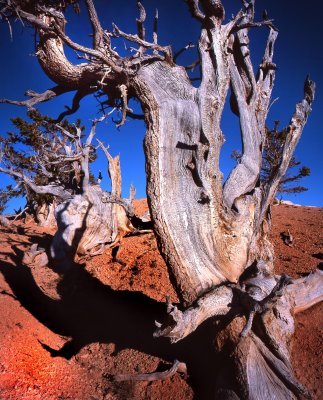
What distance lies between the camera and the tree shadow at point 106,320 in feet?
11.2

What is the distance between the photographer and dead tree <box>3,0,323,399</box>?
2.95 meters

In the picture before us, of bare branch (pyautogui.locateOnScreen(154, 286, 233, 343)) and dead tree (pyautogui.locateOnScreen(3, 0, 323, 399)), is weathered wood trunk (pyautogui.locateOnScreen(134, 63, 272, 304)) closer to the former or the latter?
dead tree (pyautogui.locateOnScreen(3, 0, 323, 399))

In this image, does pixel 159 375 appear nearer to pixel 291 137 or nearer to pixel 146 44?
pixel 291 137

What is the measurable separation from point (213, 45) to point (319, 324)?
13.5 feet

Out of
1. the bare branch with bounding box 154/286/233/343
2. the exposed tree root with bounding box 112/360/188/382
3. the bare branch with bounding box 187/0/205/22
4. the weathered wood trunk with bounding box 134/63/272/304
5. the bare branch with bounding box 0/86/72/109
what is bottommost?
the exposed tree root with bounding box 112/360/188/382

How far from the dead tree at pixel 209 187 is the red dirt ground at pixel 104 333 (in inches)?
19.1

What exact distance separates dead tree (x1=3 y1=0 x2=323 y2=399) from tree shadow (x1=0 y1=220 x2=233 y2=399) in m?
0.44

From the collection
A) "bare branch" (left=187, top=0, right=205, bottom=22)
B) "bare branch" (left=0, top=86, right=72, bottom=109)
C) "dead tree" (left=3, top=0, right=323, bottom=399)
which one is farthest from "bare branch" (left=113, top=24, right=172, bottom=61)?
"bare branch" (left=0, top=86, right=72, bottom=109)

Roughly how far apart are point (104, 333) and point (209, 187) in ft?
10.3

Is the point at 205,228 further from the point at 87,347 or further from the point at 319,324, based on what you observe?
the point at 87,347

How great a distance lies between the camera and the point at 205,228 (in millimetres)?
3533

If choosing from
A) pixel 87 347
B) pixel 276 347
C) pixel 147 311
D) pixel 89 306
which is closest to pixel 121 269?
pixel 89 306

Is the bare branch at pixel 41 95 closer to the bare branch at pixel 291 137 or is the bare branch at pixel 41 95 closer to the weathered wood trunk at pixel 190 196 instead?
the weathered wood trunk at pixel 190 196

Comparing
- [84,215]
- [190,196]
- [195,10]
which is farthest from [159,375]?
[84,215]
